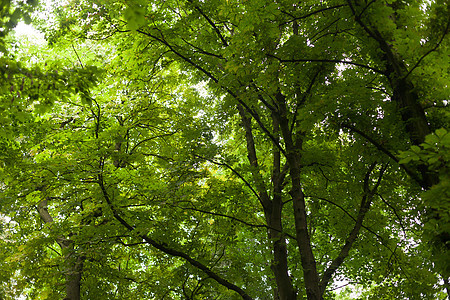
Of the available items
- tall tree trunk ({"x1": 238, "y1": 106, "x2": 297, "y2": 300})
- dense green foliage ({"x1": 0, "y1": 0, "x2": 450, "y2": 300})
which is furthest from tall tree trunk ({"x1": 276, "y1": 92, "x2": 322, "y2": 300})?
tall tree trunk ({"x1": 238, "y1": 106, "x2": 297, "y2": 300})

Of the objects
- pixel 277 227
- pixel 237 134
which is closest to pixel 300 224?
pixel 277 227

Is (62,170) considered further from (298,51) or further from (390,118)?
(390,118)

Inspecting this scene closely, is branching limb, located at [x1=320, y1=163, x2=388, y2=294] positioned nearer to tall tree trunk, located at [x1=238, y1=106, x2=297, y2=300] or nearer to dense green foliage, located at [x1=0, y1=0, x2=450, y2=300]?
dense green foliage, located at [x1=0, y1=0, x2=450, y2=300]

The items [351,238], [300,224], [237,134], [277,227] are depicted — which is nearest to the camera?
[300,224]

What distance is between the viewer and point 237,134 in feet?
33.3

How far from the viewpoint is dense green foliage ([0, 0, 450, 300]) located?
13.3 feet

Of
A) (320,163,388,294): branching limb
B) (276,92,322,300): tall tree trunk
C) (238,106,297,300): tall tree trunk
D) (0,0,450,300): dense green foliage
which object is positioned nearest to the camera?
(0,0,450,300): dense green foliage

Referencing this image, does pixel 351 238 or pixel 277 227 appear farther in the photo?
pixel 277 227

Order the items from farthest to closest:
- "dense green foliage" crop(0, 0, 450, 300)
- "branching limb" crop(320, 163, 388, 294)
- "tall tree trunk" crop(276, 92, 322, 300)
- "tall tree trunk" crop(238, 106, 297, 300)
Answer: "tall tree trunk" crop(238, 106, 297, 300)
"branching limb" crop(320, 163, 388, 294)
"tall tree trunk" crop(276, 92, 322, 300)
"dense green foliage" crop(0, 0, 450, 300)

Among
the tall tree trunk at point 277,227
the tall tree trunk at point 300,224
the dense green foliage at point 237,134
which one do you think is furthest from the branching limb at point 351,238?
the tall tree trunk at point 277,227

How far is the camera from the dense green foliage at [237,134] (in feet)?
13.3

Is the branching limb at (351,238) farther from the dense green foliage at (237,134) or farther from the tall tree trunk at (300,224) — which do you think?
the tall tree trunk at (300,224)

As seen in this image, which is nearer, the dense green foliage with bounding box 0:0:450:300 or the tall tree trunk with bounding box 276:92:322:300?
the dense green foliage with bounding box 0:0:450:300

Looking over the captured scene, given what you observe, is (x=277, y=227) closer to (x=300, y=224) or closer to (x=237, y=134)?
(x=300, y=224)
